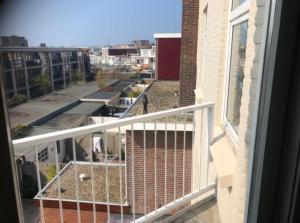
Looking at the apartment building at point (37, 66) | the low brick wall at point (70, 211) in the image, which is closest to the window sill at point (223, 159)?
the apartment building at point (37, 66)

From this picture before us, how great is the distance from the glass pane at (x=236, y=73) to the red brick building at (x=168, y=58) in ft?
31.3

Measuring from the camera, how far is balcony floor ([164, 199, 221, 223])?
254 cm

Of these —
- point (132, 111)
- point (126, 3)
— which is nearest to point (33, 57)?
point (126, 3)

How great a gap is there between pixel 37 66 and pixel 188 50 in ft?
25.8

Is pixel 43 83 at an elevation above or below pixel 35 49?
below

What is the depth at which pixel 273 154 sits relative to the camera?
82cm

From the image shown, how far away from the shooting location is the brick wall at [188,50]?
27.3 ft

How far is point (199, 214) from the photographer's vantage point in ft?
8.60

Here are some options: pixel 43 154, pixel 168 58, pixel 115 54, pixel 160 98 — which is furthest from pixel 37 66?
pixel 168 58

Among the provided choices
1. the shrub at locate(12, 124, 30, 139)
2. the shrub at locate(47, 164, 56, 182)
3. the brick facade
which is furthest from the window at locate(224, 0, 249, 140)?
the shrub at locate(47, 164, 56, 182)

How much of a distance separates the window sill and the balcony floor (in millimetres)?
633

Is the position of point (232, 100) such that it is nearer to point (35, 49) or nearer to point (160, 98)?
point (35, 49)

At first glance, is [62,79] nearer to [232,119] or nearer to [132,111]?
[232,119]

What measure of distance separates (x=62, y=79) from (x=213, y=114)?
6.64ft
